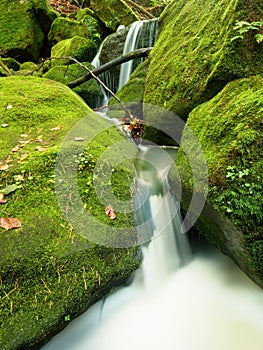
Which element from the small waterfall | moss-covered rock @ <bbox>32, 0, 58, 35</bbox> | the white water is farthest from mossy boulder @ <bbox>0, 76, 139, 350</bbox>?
moss-covered rock @ <bbox>32, 0, 58, 35</bbox>

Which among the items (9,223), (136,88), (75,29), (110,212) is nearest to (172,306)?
(110,212)

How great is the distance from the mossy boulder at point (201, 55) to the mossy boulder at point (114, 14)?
19.3ft

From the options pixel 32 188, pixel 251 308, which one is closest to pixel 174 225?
pixel 251 308

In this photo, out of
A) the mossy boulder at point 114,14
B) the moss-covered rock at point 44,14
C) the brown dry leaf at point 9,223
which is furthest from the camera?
the moss-covered rock at point 44,14

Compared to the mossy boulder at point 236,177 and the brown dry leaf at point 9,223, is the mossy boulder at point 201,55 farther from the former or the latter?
the brown dry leaf at point 9,223

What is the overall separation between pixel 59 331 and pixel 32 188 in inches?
45.5

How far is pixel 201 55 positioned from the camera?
4.06 m

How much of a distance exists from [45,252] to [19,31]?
35.8 feet

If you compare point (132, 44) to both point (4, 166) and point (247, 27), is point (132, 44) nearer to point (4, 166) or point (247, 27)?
point (247, 27)

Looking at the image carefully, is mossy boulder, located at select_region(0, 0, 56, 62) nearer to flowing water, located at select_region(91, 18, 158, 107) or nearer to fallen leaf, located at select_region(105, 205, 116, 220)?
flowing water, located at select_region(91, 18, 158, 107)

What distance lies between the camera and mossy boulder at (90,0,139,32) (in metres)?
11.2

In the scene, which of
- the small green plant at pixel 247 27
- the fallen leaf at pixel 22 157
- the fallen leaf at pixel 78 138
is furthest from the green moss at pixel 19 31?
the small green plant at pixel 247 27

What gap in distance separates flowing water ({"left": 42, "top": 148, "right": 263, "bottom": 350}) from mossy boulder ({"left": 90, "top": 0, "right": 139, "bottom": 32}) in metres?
9.47

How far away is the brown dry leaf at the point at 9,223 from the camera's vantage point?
7.72ft
